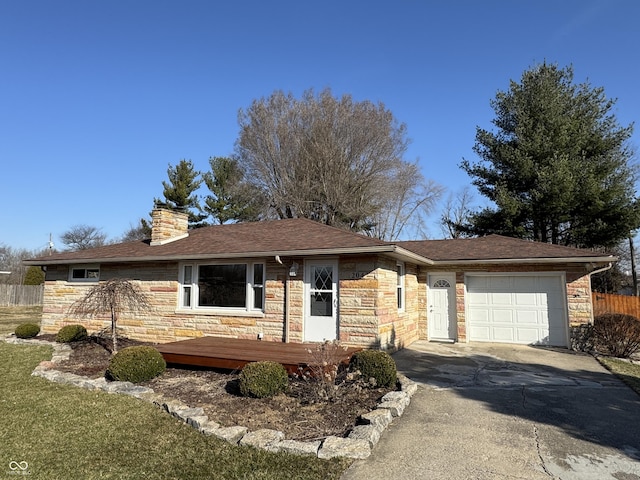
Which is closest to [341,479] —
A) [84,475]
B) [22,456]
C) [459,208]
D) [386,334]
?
[84,475]

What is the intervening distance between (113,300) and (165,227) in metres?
3.86

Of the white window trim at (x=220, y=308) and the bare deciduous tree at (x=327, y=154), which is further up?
the bare deciduous tree at (x=327, y=154)

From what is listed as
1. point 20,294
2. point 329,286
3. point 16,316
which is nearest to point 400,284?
point 329,286

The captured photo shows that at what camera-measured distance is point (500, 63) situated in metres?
12.4

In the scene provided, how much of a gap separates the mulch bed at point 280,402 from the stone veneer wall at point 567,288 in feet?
20.7

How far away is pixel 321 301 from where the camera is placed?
9844 millimetres

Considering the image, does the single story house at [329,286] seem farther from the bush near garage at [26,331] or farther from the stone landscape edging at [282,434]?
the stone landscape edging at [282,434]

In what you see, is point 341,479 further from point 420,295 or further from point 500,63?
point 500,63

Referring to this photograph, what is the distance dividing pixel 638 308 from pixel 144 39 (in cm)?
2054

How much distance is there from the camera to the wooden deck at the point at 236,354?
7.13 m

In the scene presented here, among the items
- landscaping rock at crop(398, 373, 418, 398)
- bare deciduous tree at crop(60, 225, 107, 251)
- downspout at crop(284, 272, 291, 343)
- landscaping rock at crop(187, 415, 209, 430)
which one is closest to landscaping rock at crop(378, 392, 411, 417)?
landscaping rock at crop(398, 373, 418, 398)

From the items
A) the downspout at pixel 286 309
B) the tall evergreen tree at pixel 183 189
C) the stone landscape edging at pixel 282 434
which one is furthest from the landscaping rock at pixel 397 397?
the tall evergreen tree at pixel 183 189

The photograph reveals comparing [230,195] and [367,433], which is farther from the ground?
[230,195]

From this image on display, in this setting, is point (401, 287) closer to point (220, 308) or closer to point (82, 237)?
point (220, 308)
